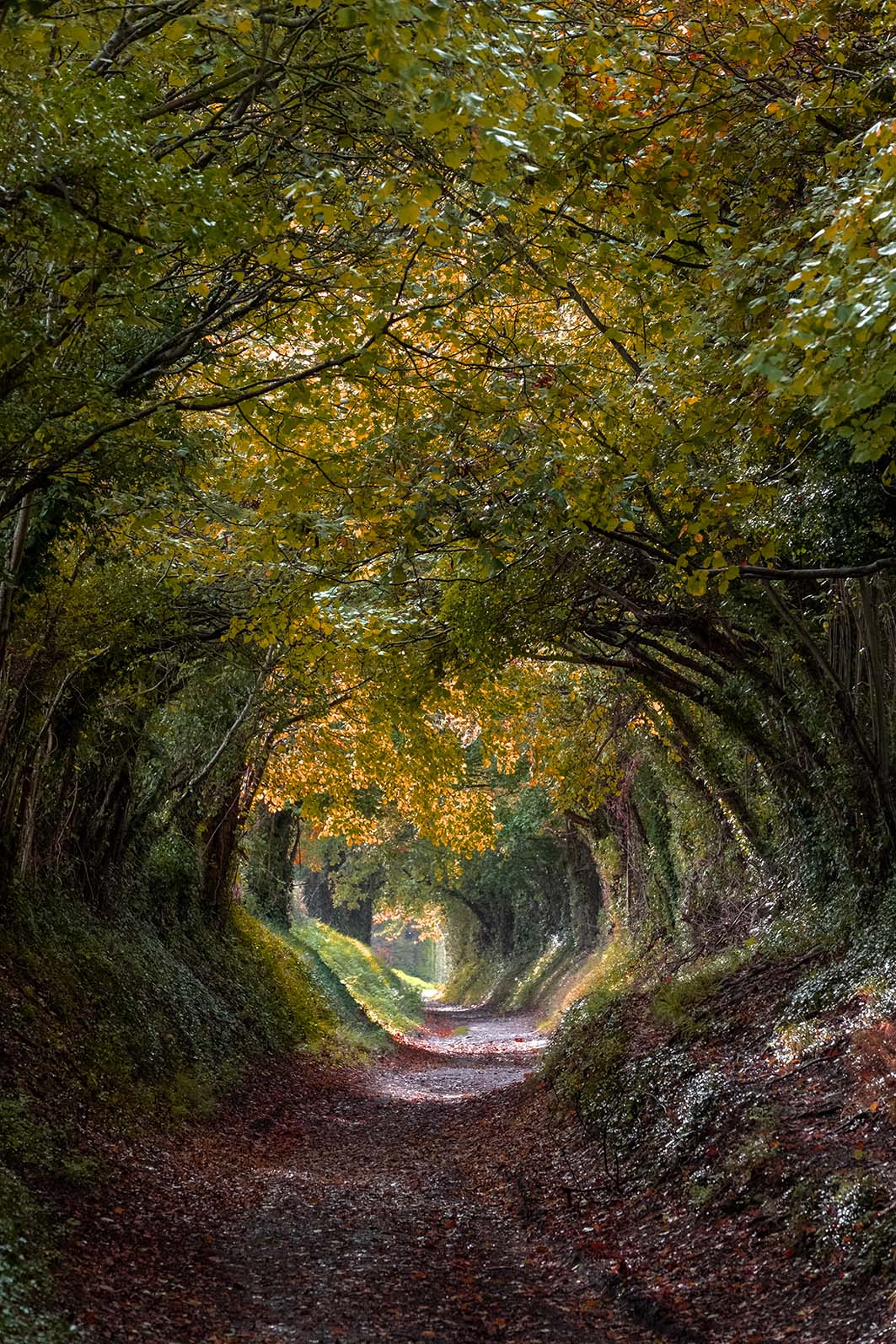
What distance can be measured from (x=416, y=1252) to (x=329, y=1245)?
0.66 meters

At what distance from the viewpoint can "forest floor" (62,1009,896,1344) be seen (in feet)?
19.8

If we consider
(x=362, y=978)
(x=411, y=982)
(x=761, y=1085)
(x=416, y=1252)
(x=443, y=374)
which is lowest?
(x=411, y=982)

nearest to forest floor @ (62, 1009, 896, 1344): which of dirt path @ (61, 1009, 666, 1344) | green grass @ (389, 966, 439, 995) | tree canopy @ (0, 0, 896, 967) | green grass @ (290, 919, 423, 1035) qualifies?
dirt path @ (61, 1009, 666, 1344)

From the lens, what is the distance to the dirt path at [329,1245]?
6203 millimetres

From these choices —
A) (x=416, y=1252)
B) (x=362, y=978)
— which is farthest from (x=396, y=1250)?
(x=362, y=978)

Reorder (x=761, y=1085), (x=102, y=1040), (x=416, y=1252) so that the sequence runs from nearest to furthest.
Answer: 1. (x=416, y=1252)
2. (x=761, y=1085)
3. (x=102, y=1040)

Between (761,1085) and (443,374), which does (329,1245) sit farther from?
(443,374)

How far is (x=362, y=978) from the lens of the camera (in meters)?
31.4

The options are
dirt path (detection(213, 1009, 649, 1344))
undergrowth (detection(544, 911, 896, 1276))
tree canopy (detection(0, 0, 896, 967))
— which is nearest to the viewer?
tree canopy (detection(0, 0, 896, 967))

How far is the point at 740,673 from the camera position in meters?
12.4

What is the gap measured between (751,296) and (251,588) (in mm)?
6193

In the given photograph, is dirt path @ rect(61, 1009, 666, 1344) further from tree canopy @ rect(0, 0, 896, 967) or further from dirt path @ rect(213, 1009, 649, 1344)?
tree canopy @ rect(0, 0, 896, 967)

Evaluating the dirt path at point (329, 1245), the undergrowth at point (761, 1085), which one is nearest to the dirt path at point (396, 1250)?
the dirt path at point (329, 1245)

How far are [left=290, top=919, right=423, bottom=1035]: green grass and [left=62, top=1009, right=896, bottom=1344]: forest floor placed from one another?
13.5 meters
